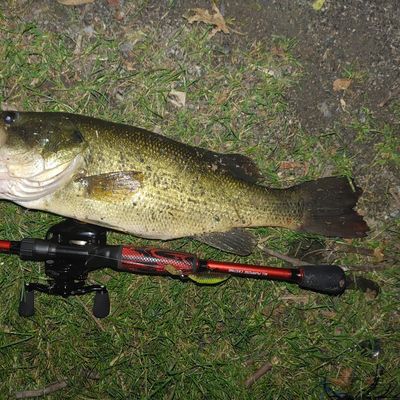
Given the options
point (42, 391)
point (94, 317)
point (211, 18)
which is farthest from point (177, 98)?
point (42, 391)

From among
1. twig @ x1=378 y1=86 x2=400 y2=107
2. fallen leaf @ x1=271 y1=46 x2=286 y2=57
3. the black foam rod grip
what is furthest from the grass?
the black foam rod grip

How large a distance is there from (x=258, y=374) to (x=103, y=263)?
1730 millimetres

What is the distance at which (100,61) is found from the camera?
3580mm

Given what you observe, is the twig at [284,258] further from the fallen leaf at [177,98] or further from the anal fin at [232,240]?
the fallen leaf at [177,98]

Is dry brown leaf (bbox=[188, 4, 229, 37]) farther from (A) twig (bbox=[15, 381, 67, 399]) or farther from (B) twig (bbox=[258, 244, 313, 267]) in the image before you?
(A) twig (bbox=[15, 381, 67, 399])

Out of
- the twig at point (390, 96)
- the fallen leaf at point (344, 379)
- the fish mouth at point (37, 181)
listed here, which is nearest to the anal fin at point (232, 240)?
the fish mouth at point (37, 181)

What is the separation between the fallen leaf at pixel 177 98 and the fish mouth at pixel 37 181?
1.09 metres

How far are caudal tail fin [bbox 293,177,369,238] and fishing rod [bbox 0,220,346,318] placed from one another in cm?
36

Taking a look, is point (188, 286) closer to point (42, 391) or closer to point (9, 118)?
point (42, 391)

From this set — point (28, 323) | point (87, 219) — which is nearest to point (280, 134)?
point (87, 219)

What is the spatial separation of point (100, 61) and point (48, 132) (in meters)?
1.00

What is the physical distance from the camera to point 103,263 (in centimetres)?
295

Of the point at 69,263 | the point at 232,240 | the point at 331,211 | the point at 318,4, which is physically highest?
the point at 318,4

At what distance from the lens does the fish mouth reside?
2.82m
